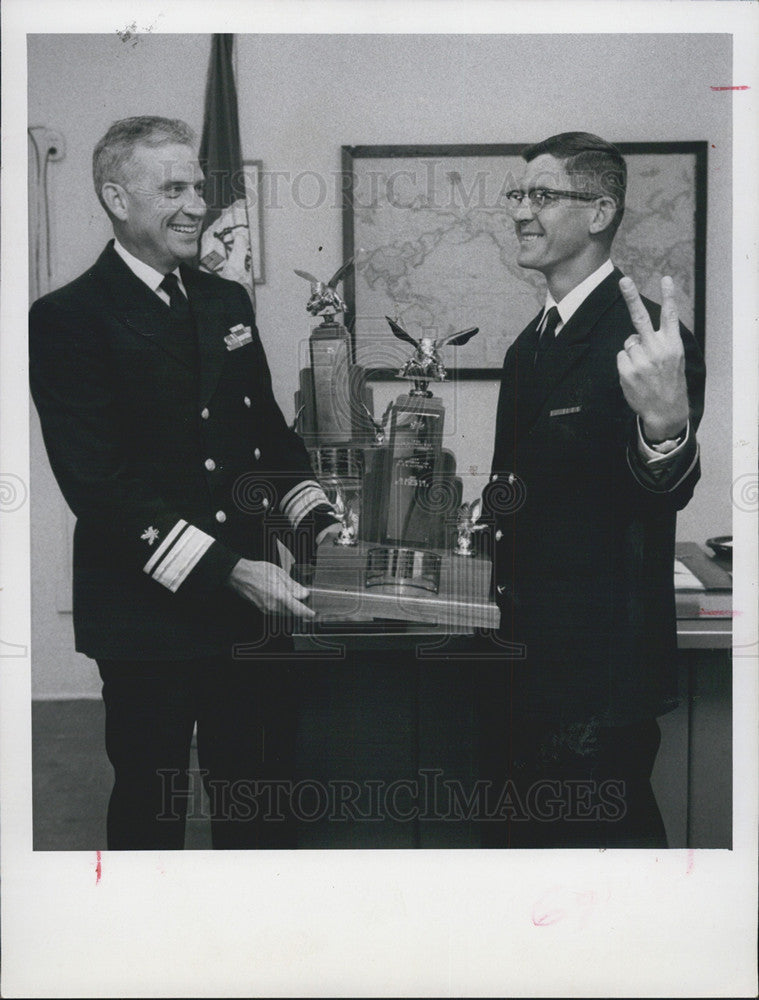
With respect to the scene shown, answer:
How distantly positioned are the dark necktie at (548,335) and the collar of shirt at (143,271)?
752 mm

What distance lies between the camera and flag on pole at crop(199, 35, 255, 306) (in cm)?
226

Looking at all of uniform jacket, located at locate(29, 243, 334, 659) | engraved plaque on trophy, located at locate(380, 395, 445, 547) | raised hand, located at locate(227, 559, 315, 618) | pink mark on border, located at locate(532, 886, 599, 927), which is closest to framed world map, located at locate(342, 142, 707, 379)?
engraved plaque on trophy, located at locate(380, 395, 445, 547)

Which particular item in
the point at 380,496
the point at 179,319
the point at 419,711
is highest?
the point at 179,319

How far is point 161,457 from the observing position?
2.26m

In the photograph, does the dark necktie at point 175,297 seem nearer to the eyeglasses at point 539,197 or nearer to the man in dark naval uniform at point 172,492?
the man in dark naval uniform at point 172,492

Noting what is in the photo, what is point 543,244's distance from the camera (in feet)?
7.50

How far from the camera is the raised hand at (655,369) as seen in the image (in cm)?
225

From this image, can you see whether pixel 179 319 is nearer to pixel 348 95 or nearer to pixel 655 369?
pixel 348 95

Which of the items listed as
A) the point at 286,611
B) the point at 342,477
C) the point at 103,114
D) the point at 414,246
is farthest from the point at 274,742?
the point at 103,114

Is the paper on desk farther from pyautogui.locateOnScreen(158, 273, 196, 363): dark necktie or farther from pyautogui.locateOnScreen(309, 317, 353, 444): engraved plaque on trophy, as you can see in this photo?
pyautogui.locateOnScreen(158, 273, 196, 363): dark necktie

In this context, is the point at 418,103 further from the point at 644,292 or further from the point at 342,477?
the point at 342,477

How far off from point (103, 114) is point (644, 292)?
1132mm

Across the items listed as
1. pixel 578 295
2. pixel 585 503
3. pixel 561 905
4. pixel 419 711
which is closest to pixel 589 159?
pixel 578 295

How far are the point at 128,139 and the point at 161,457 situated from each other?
2.07 feet
